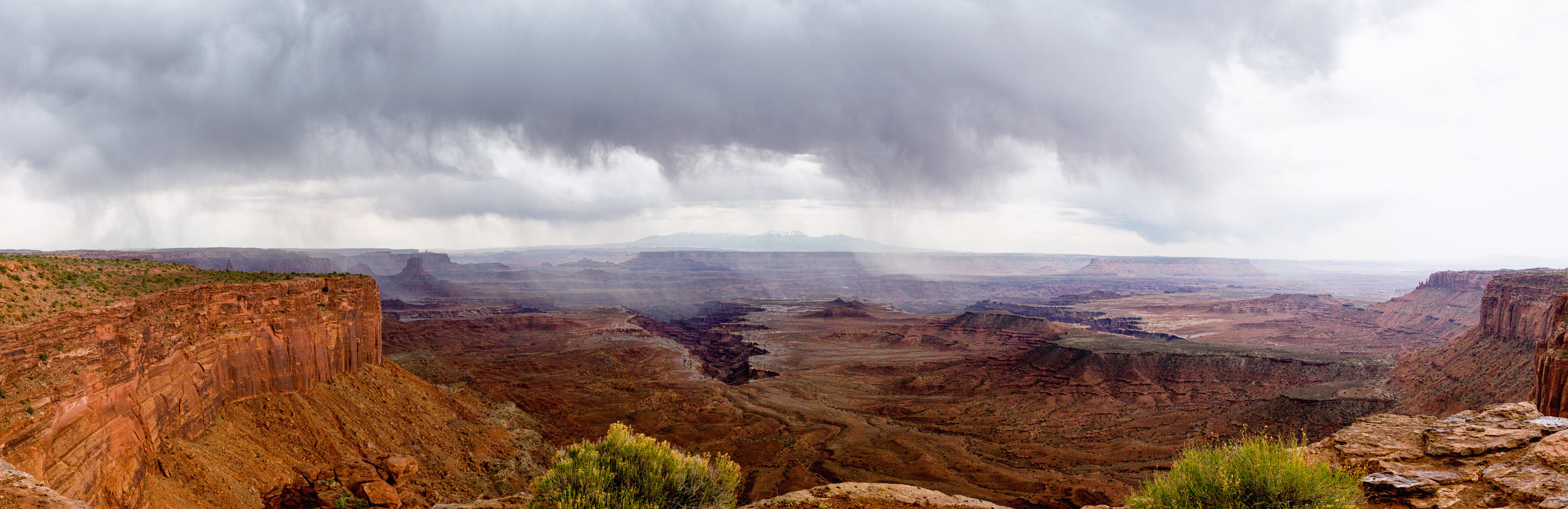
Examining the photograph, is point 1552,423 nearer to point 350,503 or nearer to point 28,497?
point 28,497

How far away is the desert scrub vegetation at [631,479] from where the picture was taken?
14461 millimetres

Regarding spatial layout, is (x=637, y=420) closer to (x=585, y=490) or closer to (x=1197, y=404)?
(x=585, y=490)

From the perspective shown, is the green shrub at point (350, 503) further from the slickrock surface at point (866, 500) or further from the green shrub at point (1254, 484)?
the green shrub at point (1254, 484)

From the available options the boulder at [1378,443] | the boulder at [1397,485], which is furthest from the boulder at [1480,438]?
the boulder at [1397,485]

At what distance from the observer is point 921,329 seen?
12900 cm

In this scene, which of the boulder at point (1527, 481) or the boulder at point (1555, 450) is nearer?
the boulder at point (1527, 481)

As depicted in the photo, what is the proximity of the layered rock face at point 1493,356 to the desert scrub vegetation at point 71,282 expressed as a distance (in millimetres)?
62580

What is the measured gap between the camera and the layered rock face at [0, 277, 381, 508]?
1534 cm

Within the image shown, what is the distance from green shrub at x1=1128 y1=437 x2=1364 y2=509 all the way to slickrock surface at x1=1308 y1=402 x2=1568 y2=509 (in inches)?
37.2

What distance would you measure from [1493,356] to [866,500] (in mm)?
70012

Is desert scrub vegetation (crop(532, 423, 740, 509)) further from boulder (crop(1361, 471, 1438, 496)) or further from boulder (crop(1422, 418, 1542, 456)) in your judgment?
boulder (crop(1422, 418, 1542, 456))

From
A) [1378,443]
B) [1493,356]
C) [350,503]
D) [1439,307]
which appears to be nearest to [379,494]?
[350,503]

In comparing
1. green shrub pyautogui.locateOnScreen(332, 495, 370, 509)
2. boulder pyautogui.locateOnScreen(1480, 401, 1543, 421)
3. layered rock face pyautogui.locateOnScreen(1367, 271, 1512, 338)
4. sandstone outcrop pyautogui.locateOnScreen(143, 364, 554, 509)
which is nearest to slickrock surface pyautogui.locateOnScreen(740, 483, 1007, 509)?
green shrub pyautogui.locateOnScreen(332, 495, 370, 509)

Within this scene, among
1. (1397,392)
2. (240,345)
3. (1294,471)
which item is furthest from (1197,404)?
(240,345)
